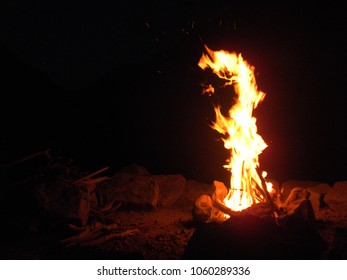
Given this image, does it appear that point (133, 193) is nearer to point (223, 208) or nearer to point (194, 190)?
point (194, 190)

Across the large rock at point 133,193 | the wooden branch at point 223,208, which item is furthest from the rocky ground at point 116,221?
the wooden branch at point 223,208

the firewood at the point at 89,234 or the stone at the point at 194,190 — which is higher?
the stone at the point at 194,190

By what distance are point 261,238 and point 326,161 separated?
287 inches

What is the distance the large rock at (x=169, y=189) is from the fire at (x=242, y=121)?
193 cm

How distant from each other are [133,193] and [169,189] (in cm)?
103

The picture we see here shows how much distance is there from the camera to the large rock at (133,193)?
8.12 m

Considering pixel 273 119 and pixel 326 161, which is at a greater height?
pixel 273 119

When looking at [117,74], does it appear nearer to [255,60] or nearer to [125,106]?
[125,106]

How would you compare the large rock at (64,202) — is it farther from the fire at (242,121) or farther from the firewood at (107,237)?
the fire at (242,121)

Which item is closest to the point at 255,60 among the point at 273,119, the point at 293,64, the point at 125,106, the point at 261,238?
the point at 293,64

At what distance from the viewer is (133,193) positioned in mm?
8234

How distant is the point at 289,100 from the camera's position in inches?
482

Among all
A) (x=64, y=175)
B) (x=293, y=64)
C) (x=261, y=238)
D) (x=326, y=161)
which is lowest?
(x=261, y=238)

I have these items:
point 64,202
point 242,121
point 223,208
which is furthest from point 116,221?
point 242,121
